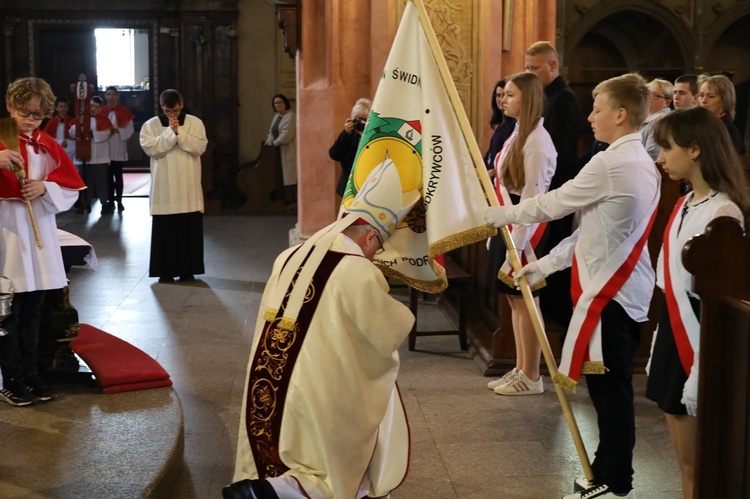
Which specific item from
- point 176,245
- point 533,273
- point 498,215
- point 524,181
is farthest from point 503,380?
point 176,245

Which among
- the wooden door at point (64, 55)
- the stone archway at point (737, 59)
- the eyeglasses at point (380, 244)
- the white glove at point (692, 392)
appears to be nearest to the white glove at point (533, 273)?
the eyeglasses at point (380, 244)

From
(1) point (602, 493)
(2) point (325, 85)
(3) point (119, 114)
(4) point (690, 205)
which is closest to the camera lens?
(4) point (690, 205)

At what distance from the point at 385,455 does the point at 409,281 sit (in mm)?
687

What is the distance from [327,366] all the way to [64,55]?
14629mm

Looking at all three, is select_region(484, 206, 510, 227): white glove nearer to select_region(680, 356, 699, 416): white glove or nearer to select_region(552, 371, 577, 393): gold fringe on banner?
select_region(552, 371, 577, 393): gold fringe on banner

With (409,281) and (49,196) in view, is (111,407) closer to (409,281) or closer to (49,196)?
(49,196)

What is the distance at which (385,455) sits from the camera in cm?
310

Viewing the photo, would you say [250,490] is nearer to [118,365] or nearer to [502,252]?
[118,365]

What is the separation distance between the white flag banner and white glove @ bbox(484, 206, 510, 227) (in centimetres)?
5

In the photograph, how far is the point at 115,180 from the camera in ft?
42.8

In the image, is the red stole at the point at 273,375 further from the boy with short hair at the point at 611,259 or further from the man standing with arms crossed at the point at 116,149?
the man standing with arms crossed at the point at 116,149

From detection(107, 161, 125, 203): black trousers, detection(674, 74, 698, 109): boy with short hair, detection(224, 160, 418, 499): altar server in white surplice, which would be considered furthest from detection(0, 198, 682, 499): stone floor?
detection(107, 161, 125, 203): black trousers

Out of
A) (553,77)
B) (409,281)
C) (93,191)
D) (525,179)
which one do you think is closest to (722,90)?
(553,77)

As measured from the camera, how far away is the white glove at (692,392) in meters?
2.90
